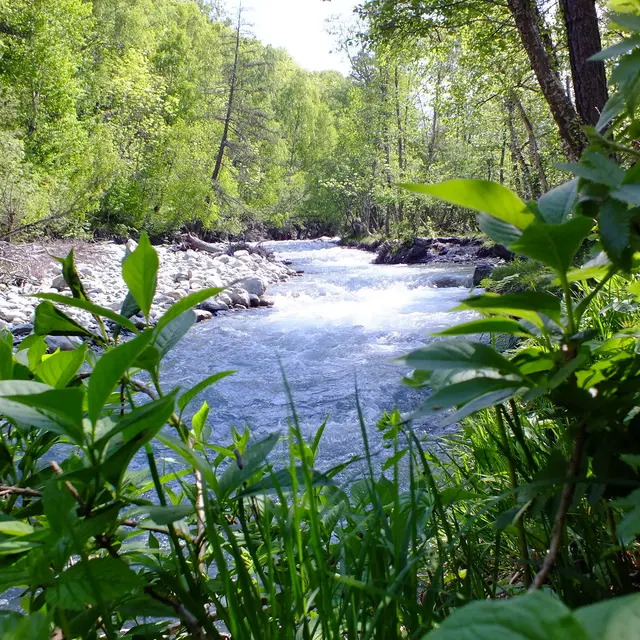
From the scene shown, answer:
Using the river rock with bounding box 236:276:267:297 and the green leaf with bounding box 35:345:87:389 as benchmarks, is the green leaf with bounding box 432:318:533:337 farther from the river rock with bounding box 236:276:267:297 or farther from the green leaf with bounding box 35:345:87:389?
the river rock with bounding box 236:276:267:297

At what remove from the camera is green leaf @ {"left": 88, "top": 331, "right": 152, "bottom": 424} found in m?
0.43

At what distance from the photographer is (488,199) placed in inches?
19.3

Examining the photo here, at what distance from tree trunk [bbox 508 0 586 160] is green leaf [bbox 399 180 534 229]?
5279 millimetres

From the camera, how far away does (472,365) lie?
1.44 feet

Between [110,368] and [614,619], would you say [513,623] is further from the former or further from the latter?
[110,368]

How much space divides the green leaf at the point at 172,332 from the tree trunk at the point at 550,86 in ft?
17.6

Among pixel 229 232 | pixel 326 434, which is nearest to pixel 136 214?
pixel 229 232

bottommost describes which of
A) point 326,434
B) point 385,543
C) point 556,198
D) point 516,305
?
point 326,434

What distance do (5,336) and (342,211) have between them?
34.9 m

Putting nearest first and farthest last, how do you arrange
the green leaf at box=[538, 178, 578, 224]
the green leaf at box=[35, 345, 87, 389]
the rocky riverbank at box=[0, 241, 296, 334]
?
Result: the green leaf at box=[538, 178, 578, 224]
the green leaf at box=[35, 345, 87, 389]
the rocky riverbank at box=[0, 241, 296, 334]

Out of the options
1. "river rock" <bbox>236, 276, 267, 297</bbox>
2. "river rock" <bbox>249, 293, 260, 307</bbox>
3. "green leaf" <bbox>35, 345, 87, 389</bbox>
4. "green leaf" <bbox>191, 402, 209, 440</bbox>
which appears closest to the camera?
"green leaf" <bbox>35, 345, 87, 389</bbox>

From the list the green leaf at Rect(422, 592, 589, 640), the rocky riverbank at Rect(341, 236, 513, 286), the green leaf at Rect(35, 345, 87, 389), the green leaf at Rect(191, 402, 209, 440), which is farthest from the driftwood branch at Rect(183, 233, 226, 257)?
the green leaf at Rect(422, 592, 589, 640)

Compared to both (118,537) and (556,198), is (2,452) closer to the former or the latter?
(118,537)

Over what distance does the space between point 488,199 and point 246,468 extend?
1.21 feet
